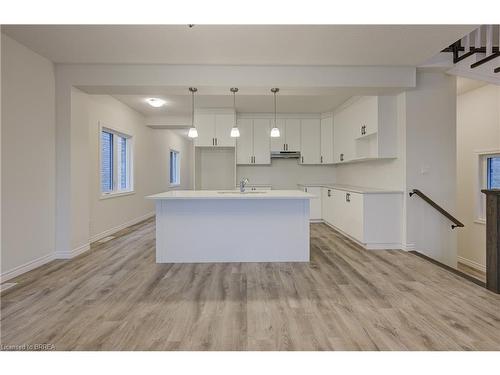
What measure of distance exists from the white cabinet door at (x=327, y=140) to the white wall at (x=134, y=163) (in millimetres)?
4299

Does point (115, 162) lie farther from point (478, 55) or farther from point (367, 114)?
point (478, 55)

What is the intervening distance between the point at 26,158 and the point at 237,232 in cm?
266

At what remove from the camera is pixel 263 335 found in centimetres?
201

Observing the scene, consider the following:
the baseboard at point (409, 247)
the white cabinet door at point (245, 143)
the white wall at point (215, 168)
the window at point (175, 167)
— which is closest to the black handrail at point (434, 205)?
the baseboard at point (409, 247)

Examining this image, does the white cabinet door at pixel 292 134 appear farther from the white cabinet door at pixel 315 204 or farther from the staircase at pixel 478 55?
the staircase at pixel 478 55

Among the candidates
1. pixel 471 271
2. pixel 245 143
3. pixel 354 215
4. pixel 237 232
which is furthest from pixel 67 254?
pixel 471 271

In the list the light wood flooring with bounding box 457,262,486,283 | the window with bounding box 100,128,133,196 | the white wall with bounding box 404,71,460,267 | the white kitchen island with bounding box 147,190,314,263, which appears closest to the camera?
the white kitchen island with bounding box 147,190,314,263

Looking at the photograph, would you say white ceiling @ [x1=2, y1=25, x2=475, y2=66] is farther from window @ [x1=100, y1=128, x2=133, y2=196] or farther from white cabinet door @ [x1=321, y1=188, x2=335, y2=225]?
white cabinet door @ [x1=321, y1=188, x2=335, y2=225]

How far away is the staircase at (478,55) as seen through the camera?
3457mm

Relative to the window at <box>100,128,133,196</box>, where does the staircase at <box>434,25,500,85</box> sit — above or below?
above

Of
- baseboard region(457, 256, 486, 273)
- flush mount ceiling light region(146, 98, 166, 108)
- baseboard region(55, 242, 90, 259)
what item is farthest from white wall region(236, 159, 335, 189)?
baseboard region(55, 242, 90, 259)

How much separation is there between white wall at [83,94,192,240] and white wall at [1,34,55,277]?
22.8 inches

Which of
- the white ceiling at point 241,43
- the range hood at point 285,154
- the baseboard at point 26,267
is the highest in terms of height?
the white ceiling at point 241,43

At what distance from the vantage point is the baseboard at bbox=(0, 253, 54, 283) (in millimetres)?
3076
